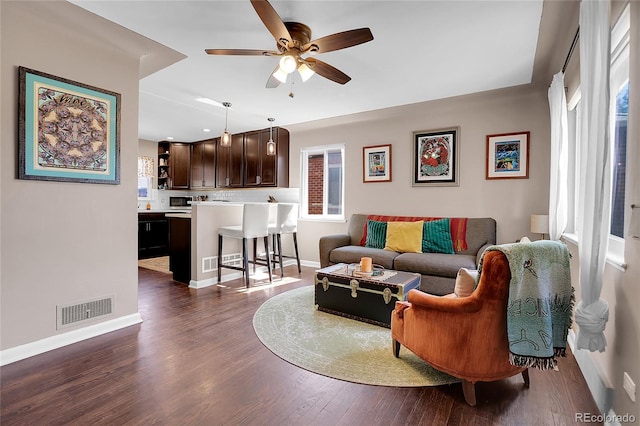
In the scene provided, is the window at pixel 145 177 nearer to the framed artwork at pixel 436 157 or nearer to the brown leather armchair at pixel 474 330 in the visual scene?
the framed artwork at pixel 436 157

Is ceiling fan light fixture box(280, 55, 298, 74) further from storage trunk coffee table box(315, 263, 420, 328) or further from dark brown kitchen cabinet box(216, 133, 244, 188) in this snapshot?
dark brown kitchen cabinet box(216, 133, 244, 188)

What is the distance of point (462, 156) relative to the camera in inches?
166

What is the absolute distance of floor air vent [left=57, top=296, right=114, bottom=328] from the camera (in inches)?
96.9

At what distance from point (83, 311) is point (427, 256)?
3.38 metres

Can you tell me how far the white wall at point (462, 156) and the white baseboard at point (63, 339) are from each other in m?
3.27

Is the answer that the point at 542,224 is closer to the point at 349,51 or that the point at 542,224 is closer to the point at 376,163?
the point at 376,163

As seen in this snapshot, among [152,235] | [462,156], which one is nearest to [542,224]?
[462,156]

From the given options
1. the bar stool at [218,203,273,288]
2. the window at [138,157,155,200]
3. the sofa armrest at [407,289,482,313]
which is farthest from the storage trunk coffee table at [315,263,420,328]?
the window at [138,157,155,200]

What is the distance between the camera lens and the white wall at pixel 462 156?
3768mm

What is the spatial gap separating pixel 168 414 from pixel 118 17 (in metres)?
2.64

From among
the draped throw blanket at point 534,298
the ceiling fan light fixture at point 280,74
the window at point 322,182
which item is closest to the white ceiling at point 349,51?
the ceiling fan light fixture at point 280,74

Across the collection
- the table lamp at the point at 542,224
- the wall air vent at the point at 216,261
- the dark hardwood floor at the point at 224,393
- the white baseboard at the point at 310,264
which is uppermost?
the table lamp at the point at 542,224

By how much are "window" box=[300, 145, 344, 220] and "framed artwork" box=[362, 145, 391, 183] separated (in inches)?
19.1

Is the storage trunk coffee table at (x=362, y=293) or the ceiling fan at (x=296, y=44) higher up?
the ceiling fan at (x=296, y=44)
